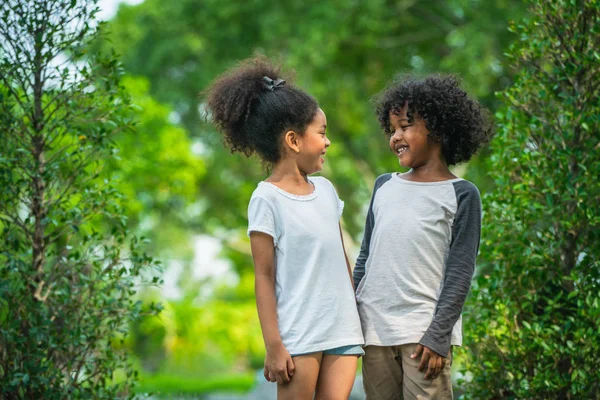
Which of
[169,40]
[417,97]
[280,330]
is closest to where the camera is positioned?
[280,330]

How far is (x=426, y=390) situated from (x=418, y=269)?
0.46 m

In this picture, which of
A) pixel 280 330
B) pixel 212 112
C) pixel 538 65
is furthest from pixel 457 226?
pixel 538 65

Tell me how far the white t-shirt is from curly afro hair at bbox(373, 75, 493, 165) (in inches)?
23.8

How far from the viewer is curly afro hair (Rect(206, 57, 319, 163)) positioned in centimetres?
366

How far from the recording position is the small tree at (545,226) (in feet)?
14.3

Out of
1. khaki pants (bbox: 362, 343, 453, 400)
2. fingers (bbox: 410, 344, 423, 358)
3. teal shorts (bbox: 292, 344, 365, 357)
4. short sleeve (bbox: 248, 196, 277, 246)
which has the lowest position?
khaki pants (bbox: 362, 343, 453, 400)

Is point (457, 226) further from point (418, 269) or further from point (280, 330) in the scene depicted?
point (280, 330)

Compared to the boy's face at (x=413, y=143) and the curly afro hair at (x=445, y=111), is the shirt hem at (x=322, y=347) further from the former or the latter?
the curly afro hair at (x=445, y=111)

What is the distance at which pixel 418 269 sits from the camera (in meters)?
3.53

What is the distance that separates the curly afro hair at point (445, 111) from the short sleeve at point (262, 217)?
707 millimetres

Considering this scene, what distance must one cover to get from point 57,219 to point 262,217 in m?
1.64

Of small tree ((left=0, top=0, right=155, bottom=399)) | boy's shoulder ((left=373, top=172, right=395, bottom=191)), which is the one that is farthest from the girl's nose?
small tree ((left=0, top=0, right=155, bottom=399))

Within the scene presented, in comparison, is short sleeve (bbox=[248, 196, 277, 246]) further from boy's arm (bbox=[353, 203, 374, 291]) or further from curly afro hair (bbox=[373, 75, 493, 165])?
curly afro hair (bbox=[373, 75, 493, 165])

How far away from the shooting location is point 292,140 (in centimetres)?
365
